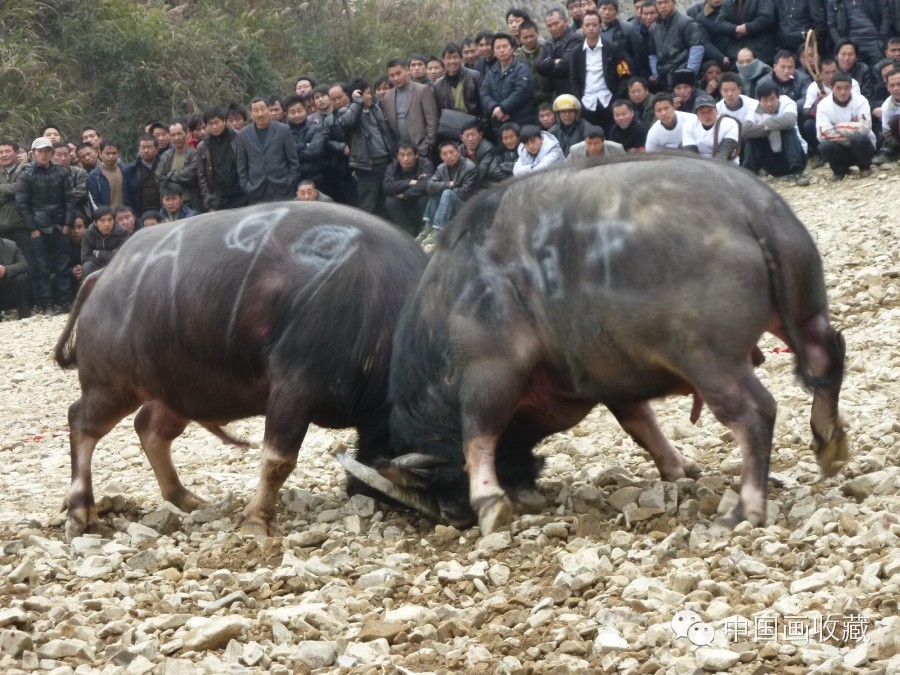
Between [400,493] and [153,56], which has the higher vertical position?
[153,56]

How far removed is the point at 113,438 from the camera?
31.8 ft

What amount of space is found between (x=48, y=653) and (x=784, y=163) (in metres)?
11.8

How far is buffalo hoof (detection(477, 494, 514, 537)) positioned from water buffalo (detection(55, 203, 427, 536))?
0.95m

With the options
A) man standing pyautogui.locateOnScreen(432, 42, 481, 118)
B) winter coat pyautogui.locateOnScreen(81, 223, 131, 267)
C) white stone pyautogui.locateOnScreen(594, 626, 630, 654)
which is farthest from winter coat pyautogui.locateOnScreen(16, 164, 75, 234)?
white stone pyautogui.locateOnScreen(594, 626, 630, 654)

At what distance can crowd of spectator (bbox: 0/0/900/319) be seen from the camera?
1426cm

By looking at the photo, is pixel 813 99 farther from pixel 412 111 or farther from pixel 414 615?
pixel 414 615

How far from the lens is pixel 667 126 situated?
14.1 metres

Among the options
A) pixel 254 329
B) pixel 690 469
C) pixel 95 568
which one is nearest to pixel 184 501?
pixel 254 329

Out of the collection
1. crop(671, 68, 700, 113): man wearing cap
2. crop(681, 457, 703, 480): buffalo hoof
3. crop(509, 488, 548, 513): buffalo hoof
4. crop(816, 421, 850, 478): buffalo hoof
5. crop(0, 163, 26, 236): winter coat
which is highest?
crop(671, 68, 700, 113): man wearing cap

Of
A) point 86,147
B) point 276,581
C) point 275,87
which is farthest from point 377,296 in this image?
point 275,87

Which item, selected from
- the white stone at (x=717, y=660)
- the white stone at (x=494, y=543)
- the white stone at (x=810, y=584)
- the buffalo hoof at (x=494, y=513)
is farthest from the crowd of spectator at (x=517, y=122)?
the white stone at (x=717, y=660)

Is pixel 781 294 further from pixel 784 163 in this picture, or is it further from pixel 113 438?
pixel 784 163

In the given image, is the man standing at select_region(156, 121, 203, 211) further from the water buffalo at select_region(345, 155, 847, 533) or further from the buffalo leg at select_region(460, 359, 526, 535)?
the buffalo leg at select_region(460, 359, 526, 535)

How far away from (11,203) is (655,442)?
44.5 ft
